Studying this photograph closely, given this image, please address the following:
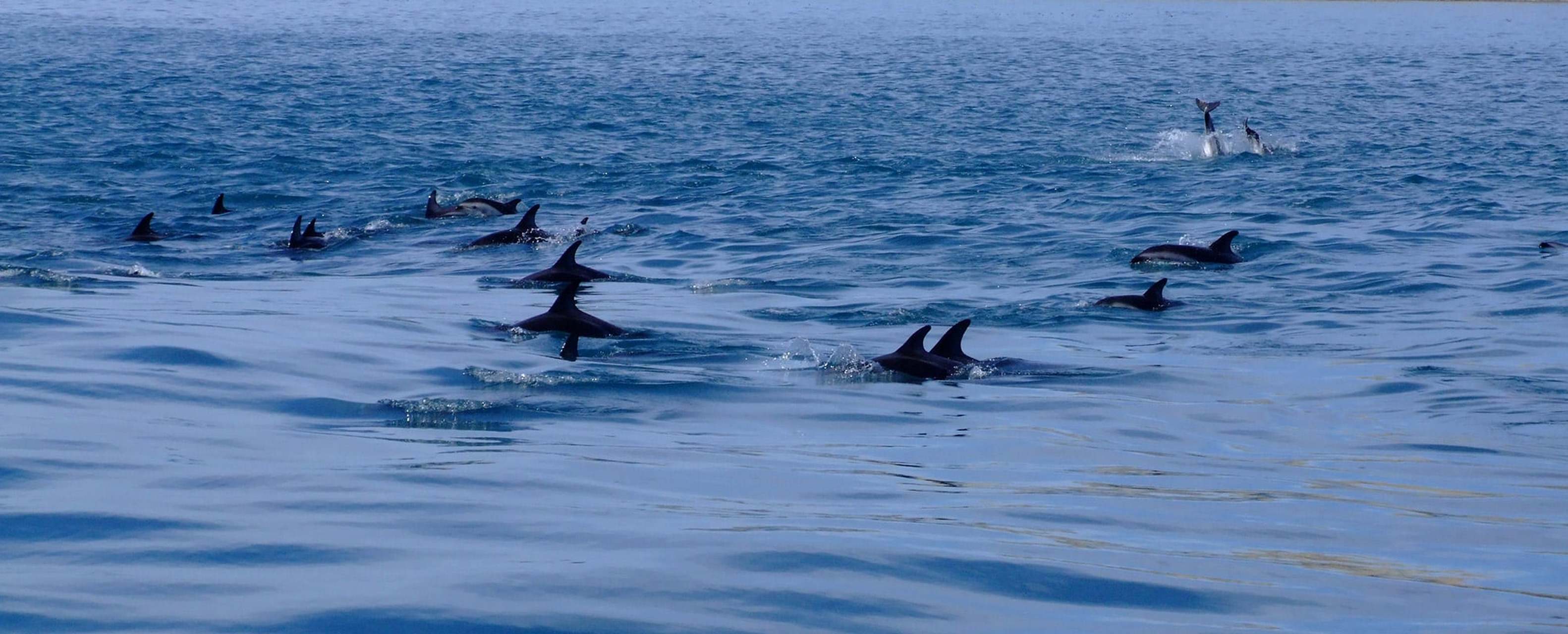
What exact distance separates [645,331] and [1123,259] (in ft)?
24.9

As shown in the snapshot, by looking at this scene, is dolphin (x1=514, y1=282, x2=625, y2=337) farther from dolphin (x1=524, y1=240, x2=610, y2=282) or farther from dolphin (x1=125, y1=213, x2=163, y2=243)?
dolphin (x1=125, y1=213, x2=163, y2=243)

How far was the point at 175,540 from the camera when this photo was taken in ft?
17.1

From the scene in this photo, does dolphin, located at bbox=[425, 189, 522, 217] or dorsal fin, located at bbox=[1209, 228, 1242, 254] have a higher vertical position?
dolphin, located at bbox=[425, 189, 522, 217]

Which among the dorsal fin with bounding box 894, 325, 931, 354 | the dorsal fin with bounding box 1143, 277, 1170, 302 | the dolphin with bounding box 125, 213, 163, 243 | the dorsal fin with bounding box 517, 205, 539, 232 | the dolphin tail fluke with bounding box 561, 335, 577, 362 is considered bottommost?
the dorsal fin with bounding box 1143, 277, 1170, 302

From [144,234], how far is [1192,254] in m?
12.6

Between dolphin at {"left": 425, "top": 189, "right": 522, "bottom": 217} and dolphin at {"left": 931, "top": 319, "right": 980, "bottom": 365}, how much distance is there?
11466mm

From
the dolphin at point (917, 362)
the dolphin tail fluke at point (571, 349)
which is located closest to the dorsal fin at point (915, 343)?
the dolphin at point (917, 362)

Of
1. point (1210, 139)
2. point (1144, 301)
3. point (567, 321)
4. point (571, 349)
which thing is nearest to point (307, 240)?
point (567, 321)

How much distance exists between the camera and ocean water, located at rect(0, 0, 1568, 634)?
Answer: 199 inches

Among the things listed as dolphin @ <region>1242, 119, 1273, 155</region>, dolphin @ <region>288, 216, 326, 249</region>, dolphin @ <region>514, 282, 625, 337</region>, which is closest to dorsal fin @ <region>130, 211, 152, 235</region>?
dolphin @ <region>288, 216, 326, 249</region>

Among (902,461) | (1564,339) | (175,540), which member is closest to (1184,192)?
(1564,339)

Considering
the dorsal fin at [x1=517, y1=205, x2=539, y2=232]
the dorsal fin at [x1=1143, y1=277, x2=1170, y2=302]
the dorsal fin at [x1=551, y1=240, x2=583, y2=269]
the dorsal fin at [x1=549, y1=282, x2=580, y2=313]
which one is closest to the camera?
the dorsal fin at [x1=549, y1=282, x2=580, y2=313]

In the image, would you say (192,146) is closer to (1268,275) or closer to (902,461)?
(1268,275)

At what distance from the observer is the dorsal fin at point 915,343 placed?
11.8m
